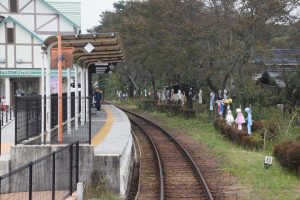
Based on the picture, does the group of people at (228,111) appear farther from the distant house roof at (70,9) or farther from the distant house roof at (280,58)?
the distant house roof at (70,9)

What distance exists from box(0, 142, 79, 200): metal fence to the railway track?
2219 millimetres

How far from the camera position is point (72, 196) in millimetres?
9672

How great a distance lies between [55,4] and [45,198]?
35577 millimetres

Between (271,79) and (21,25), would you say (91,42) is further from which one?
(21,25)

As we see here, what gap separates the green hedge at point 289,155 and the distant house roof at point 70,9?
29.2 m

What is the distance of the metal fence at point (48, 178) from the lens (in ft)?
27.9

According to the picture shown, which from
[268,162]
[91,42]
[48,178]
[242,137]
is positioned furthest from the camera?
[242,137]

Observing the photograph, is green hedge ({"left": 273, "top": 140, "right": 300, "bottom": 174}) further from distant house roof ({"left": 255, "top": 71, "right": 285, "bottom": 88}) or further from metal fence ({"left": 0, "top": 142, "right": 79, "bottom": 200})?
distant house roof ({"left": 255, "top": 71, "right": 285, "bottom": 88})

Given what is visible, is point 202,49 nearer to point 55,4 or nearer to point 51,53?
point 55,4

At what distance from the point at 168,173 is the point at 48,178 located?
626cm

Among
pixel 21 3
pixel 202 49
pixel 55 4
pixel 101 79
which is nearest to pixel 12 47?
pixel 21 3

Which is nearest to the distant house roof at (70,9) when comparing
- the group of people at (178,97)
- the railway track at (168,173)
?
the group of people at (178,97)

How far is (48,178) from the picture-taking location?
9.50 meters

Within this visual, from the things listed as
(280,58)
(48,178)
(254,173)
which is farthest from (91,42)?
(280,58)
